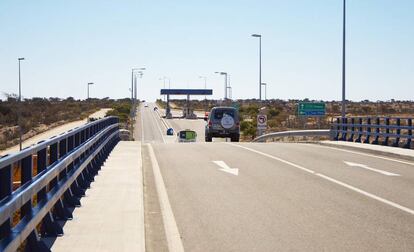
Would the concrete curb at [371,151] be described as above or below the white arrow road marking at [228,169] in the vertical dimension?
above

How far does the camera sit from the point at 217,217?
948 centimetres

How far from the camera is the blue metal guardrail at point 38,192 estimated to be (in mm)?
5512

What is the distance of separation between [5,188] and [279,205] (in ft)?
19.1

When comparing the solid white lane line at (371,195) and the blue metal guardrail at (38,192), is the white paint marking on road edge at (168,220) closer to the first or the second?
the blue metal guardrail at (38,192)

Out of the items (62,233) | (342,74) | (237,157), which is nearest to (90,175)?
(62,233)

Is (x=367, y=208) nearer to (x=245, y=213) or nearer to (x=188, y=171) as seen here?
(x=245, y=213)


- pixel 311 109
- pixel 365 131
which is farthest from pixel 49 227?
pixel 311 109

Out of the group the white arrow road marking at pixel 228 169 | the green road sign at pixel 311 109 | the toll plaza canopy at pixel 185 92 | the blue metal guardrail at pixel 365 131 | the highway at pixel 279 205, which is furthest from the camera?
the toll plaza canopy at pixel 185 92

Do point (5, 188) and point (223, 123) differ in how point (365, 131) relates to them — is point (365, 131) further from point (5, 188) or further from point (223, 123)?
point (5, 188)

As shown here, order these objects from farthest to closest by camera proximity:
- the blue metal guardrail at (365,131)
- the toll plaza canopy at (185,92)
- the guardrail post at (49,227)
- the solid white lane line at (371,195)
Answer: the toll plaza canopy at (185,92)
the blue metal guardrail at (365,131)
the solid white lane line at (371,195)
the guardrail post at (49,227)

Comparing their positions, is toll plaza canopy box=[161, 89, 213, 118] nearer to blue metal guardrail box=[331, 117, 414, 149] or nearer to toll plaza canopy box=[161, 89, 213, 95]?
toll plaza canopy box=[161, 89, 213, 95]

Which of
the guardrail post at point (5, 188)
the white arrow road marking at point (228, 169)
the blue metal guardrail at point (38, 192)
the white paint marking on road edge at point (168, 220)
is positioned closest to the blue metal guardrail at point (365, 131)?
the white arrow road marking at point (228, 169)

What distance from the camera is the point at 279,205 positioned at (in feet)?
34.5

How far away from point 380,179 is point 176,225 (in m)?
6.57
